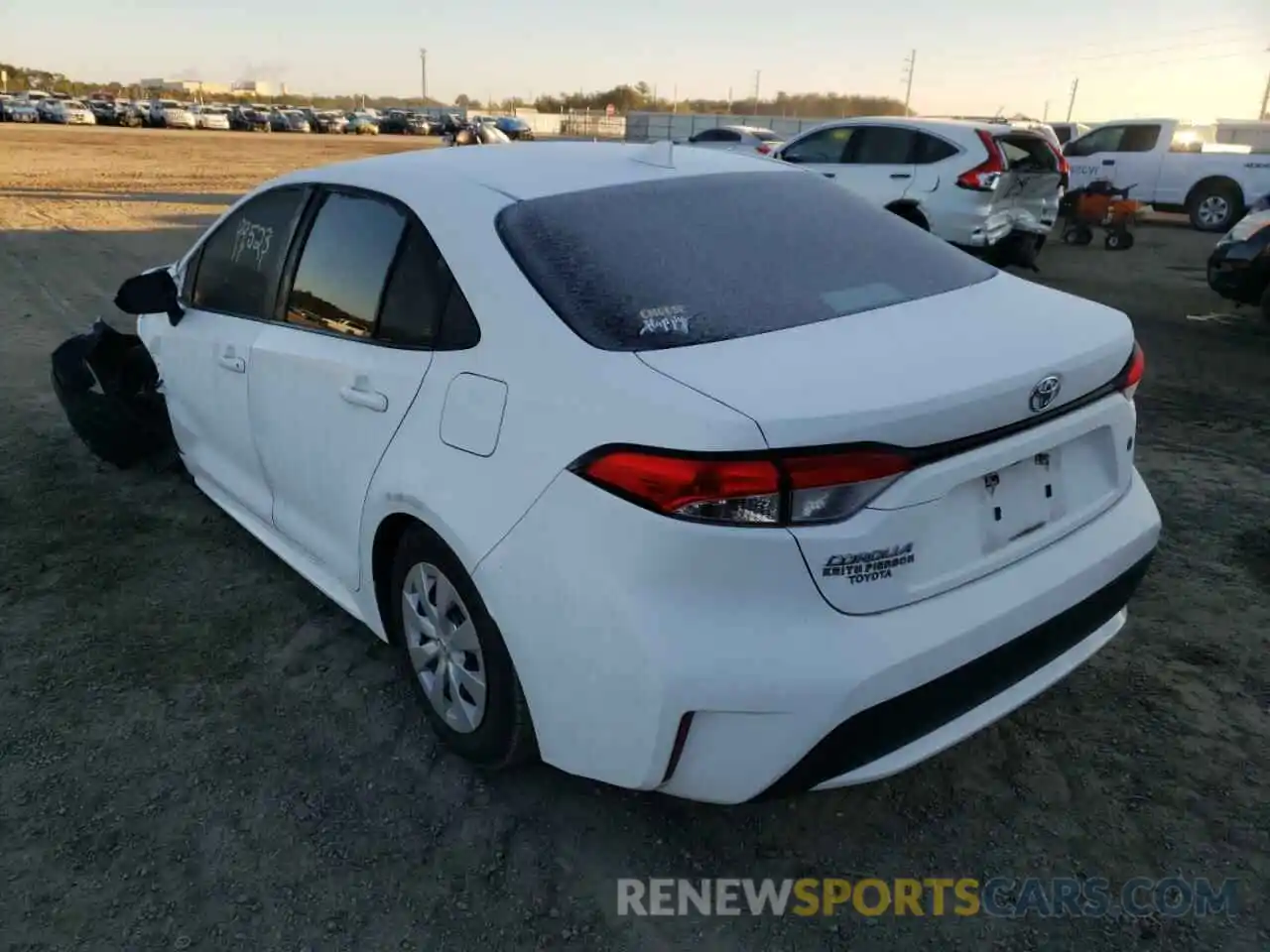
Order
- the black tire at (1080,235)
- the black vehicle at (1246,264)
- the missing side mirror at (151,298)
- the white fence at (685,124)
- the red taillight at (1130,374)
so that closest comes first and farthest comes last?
the red taillight at (1130,374) < the missing side mirror at (151,298) < the black vehicle at (1246,264) < the black tire at (1080,235) < the white fence at (685,124)

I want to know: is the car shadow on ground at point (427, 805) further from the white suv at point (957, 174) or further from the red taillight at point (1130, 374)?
the white suv at point (957, 174)

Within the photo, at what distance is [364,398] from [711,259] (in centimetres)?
102

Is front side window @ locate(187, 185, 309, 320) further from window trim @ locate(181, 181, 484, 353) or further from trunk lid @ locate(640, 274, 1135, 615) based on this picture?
trunk lid @ locate(640, 274, 1135, 615)

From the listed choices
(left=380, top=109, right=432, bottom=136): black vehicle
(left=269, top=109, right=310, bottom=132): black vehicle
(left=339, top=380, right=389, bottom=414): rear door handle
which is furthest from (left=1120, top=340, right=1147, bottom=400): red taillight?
(left=380, top=109, right=432, bottom=136): black vehicle

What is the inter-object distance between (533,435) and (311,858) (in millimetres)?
1223

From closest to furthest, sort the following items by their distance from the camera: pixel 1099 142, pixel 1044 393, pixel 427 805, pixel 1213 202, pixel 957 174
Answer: pixel 1044 393 → pixel 427 805 → pixel 957 174 → pixel 1213 202 → pixel 1099 142

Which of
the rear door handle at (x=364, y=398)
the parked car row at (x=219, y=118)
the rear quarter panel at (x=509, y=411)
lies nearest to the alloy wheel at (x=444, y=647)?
the rear quarter panel at (x=509, y=411)

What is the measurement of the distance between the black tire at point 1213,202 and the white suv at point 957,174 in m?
7.11

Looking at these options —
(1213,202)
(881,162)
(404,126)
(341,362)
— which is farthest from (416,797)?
(404,126)

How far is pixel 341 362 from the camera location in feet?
9.18

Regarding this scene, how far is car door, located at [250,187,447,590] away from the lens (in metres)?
2.59

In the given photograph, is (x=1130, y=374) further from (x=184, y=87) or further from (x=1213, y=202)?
(x=184, y=87)

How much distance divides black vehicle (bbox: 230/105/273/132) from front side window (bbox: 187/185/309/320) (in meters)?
57.8

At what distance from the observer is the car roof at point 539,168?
2.75 metres
